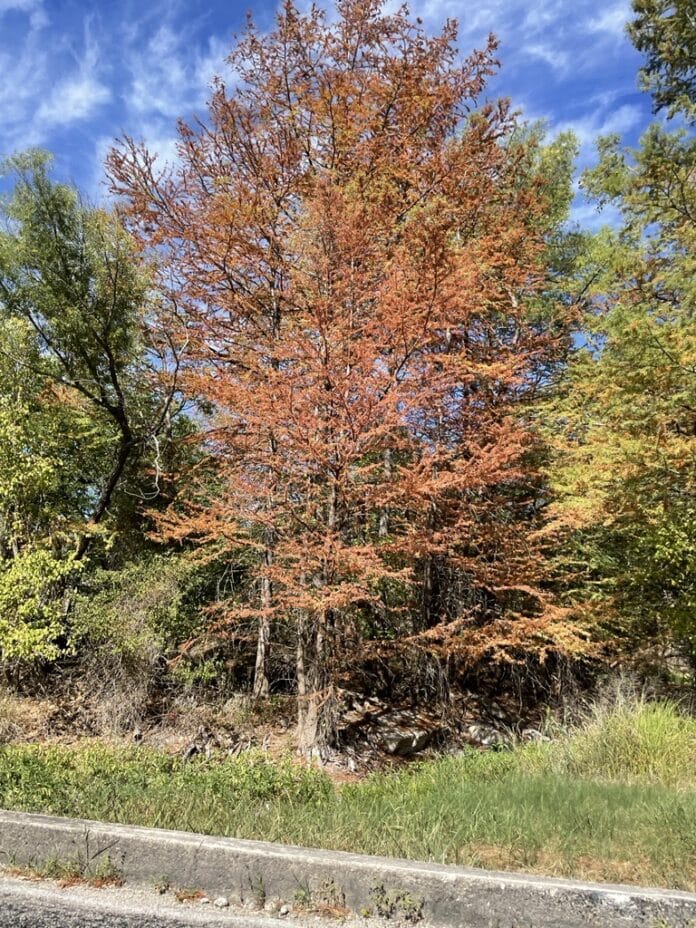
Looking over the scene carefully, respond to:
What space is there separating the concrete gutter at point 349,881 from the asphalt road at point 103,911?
0.47 feet

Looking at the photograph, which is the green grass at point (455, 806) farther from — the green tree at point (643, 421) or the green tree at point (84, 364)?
the green tree at point (84, 364)

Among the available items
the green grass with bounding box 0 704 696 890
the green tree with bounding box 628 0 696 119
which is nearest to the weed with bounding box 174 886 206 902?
the green grass with bounding box 0 704 696 890

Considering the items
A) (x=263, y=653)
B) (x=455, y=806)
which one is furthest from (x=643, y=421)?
(x=263, y=653)

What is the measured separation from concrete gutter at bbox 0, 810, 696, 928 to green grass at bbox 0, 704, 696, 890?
1.34 feet

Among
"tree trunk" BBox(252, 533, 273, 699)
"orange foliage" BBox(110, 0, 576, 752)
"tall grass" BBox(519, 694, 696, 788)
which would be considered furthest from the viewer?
"tree trunk" BBox(252, 533, 273, 699)

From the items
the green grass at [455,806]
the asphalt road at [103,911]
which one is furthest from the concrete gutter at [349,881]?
the green grass at [455,806]

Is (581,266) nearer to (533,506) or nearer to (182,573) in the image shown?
(533,506)

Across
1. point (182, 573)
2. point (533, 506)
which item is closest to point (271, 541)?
point (182, 573)

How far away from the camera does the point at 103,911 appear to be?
98.8 inches

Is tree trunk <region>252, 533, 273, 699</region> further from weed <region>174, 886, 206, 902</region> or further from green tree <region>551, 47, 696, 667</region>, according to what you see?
weed <region>174, 886, 206, 902</region>

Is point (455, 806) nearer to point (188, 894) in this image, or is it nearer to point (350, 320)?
point (188, 894)

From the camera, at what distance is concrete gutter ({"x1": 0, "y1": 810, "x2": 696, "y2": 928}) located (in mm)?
2447

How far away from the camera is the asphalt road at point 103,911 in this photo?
95.5 inches

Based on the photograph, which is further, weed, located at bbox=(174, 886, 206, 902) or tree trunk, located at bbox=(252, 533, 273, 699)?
tree trunk, located at bbox=(252, 533, 273, 699)
